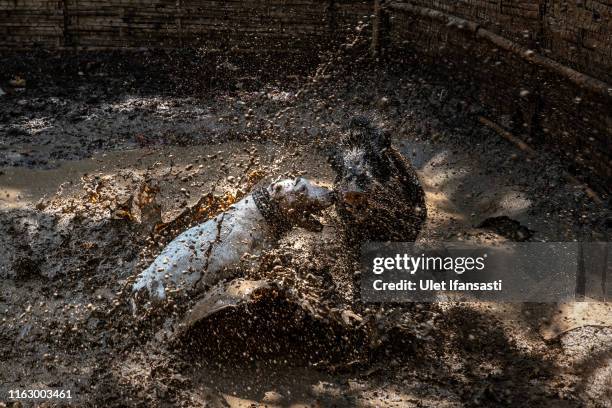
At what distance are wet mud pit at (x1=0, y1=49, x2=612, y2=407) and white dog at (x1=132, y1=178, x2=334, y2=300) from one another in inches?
5.6

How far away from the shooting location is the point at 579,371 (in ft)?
12.0

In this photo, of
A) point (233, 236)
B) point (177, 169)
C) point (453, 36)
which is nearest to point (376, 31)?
point (453, 36)

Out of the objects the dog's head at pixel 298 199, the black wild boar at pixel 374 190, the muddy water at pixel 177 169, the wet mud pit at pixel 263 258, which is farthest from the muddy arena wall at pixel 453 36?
the dog's head at pixel 298 199

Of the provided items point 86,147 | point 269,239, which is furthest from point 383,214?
point 86,147

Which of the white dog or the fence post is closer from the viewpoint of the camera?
the white dog

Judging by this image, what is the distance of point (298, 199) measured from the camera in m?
4.29

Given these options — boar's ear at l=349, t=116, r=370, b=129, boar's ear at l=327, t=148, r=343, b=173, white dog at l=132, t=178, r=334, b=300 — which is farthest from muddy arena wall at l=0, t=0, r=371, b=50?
white dog at l=132, t=178, r=334, b=300

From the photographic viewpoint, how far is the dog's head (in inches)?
168

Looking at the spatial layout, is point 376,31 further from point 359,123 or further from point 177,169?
point 359,123

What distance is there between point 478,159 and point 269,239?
2494 millimetres

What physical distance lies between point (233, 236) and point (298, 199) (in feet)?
1.45

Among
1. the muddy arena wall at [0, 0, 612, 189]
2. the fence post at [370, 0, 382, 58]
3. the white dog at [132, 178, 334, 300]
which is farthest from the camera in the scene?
Answer: the fence post at [370, 0, 382, 58]

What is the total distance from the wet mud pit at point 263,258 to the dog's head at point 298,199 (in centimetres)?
23

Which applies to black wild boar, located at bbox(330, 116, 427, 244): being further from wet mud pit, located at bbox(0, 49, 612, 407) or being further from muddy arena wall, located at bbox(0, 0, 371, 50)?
muddy arena wall, located at bbox(0, 0, 371, 50)
